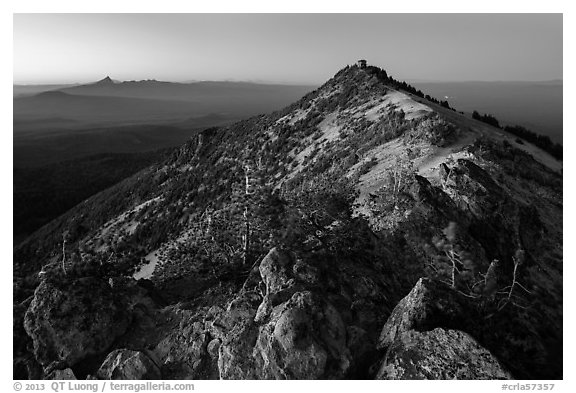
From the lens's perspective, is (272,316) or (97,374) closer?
(272,316)

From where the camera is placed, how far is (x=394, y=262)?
15.8 m

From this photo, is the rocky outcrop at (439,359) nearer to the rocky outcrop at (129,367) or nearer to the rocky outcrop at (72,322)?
the rocky outcrop at (129,367)

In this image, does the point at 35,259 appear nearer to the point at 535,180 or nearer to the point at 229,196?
the point at 229,196

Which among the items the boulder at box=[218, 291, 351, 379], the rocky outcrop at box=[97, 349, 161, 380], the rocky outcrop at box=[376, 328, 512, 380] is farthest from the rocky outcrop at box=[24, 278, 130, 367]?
the rocky outcrop at box=[376, 328, 512, 380]

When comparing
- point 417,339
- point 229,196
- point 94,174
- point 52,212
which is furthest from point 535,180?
point 94,174

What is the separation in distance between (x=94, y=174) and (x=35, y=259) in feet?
258

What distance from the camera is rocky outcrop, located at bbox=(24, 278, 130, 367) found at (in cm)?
1253

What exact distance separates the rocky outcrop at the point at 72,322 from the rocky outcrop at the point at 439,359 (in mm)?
10071

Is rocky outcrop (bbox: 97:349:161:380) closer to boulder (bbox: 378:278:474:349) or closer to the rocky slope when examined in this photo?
the rocky slope

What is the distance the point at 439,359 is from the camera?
966 centimetres

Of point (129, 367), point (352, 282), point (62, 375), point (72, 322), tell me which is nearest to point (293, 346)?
point (352, 282)

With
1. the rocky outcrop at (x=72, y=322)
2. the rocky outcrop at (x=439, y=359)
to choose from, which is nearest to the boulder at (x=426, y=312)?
the rocky outcrop at (x=439, y=359)

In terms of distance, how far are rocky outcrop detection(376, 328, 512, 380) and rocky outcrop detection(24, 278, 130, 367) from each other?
396 inches

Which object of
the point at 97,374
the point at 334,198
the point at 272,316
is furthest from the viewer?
the point at 334,198
